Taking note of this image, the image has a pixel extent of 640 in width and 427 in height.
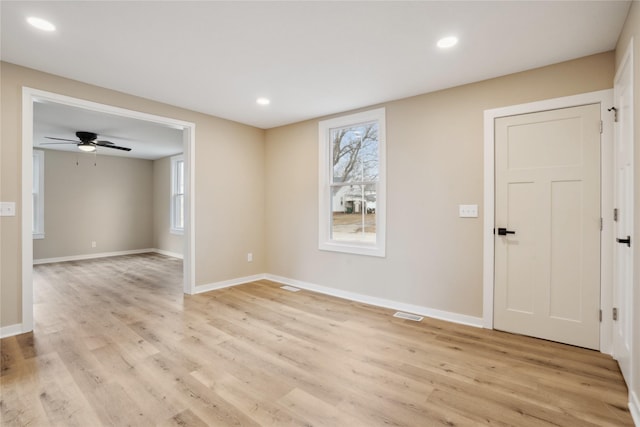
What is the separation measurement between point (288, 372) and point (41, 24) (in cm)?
313

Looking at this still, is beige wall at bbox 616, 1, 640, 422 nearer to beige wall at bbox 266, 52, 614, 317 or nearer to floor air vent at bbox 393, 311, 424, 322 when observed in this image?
beige wall at bbox 266, 52, 614, 317

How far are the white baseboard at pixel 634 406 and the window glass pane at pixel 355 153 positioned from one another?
113 inches

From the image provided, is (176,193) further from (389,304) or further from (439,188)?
(439,188)

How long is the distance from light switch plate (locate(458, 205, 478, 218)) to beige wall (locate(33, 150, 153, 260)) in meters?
8.04

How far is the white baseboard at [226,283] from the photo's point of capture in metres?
4.36

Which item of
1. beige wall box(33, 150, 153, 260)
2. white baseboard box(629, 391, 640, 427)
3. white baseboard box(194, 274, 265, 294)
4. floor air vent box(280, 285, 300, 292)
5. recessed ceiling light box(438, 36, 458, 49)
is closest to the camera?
white baseboard box(629, 391, 640, 427)

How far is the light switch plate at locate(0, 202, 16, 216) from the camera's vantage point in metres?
2.78

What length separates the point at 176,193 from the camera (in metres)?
7.74

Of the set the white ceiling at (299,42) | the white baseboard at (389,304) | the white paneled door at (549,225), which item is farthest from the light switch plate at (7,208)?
the white paneled door at (549,225)

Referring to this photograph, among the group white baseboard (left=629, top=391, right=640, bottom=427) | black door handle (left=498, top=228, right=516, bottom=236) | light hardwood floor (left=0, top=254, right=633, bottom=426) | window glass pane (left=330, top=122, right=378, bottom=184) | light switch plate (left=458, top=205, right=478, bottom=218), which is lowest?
light hardwood floor (left=0, top=254, right=633, bottom=426)

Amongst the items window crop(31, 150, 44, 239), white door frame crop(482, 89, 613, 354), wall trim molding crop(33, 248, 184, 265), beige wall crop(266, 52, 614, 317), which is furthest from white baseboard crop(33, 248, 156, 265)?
white door frame crop(482, 89, 613, 354)

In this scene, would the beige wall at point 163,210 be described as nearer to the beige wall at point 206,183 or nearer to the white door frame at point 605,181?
the beige wall at point 206,183

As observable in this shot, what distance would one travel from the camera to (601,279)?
A: 2570mm

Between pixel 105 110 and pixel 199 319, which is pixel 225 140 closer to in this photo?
pixel 105 110
